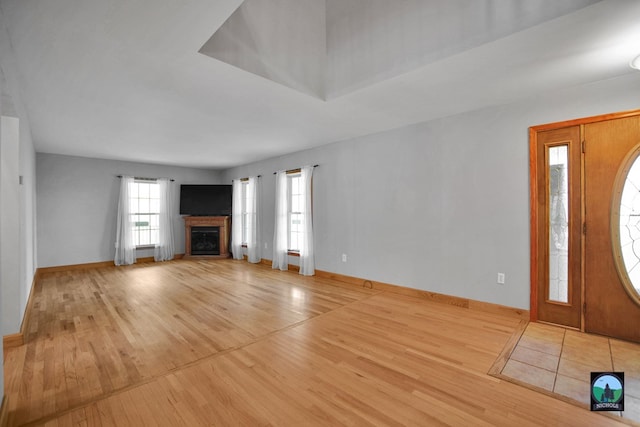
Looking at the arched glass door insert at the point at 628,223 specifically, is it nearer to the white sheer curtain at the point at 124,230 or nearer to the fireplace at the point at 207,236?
the fireplace at the point at 207,236

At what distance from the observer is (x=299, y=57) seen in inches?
112

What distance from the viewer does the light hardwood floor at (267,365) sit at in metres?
1.69

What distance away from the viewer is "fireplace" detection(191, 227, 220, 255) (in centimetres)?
760

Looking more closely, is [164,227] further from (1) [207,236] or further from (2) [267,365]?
(2) [267,365]

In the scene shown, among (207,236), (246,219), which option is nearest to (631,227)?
(246,219)

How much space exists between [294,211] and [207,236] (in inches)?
125

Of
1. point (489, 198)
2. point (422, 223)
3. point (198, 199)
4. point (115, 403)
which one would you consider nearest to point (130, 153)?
point (198, 199)

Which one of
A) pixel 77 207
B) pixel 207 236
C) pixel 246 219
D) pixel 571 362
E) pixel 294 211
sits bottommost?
pixel 571 362

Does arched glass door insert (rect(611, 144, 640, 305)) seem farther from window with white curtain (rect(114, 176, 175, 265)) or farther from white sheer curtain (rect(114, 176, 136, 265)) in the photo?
white sheer curtain (rect(114, 176, 136, 265))

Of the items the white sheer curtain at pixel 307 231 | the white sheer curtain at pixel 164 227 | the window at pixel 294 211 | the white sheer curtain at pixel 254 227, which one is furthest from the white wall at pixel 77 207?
the white sheer curtain at pixel 307 231

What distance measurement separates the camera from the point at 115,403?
1.78 meters

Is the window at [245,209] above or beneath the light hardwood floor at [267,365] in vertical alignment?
above

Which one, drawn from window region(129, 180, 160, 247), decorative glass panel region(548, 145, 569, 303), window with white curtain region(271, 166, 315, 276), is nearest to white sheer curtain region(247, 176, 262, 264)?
window with white curtain region(271, 166, 315, 276)

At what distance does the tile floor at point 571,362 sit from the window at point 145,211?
7738 millimetres
